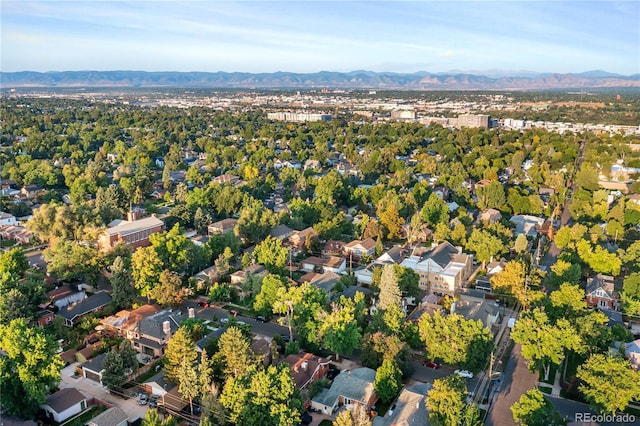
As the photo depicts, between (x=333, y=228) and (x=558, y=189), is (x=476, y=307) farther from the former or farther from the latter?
(x=558, y=189)

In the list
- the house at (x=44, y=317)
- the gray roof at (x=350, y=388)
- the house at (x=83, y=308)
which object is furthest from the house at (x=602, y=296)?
the house at (x=44, y=317)

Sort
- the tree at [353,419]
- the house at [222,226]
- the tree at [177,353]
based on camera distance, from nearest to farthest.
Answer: the tree at [353,419] < the tree at [177,353] < the house at [222,226]

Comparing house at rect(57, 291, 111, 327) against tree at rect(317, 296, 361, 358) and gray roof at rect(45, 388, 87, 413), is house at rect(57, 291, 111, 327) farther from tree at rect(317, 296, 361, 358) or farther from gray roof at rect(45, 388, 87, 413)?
tree at rect(317, 296, 361, 358)

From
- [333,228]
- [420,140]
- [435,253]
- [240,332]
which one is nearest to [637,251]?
[435,253]

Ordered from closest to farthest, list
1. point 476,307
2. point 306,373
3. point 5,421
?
point 5,421
point 306,373
point 476,307

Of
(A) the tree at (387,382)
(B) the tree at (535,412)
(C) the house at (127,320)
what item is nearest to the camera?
(B) the tree at (535,412)

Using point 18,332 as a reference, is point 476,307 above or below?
below

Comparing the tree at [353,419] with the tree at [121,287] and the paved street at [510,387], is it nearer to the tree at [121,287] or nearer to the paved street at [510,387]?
the paved street at [510,387]
